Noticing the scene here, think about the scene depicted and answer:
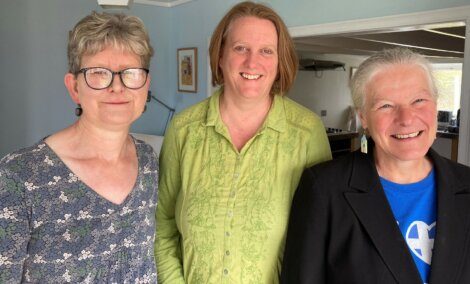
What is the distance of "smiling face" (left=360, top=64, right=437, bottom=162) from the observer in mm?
1090

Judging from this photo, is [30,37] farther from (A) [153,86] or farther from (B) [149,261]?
(B) [149,261]

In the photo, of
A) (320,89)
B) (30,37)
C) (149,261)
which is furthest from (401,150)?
(320,89)

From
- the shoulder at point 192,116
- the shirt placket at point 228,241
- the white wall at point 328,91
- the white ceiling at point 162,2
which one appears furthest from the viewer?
the white wall at point 328,91

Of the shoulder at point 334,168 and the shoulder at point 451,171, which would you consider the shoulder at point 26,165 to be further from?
the shoulder at point 451,171

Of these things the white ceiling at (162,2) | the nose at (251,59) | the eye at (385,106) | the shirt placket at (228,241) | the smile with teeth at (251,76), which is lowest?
the shirt placket at (228,241)

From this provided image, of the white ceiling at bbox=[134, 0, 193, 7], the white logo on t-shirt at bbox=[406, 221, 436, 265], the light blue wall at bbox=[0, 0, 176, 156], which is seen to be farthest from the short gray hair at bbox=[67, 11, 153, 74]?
the white ceiling at bbox=[134, 0, 193, 7]

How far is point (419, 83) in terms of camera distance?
1.11 meters

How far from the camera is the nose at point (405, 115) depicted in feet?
3.54

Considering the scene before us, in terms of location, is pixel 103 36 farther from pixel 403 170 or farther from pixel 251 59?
pixel 403 170

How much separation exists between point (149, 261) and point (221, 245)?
22 cm

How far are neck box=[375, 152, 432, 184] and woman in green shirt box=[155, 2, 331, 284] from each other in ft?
0.69

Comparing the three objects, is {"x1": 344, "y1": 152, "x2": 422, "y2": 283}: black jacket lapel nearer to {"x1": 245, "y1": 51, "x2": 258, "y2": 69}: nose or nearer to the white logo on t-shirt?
the white logo on t-shirt

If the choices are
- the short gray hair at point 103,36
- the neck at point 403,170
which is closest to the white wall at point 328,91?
the neck at point 403,170

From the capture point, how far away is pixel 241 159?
51.6 inches
